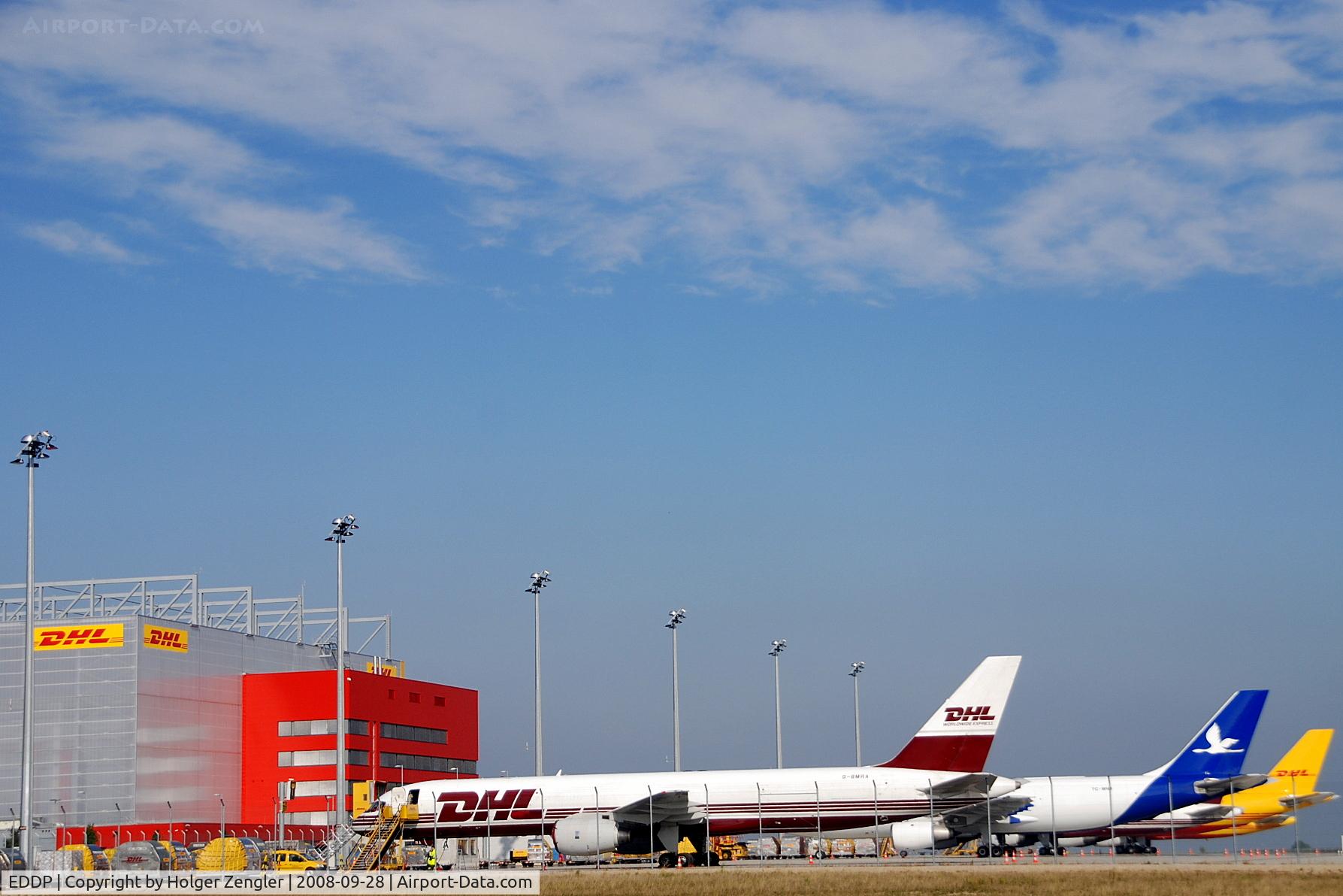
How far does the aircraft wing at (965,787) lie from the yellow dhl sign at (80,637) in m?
50.7

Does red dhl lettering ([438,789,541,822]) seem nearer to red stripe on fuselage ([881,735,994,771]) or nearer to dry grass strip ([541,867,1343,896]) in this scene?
dry grass strip ([541,867,1343,896])

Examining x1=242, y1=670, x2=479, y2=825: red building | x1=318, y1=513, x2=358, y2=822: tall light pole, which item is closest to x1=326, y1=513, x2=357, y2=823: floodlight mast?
x1=318, y1=513, x2=358, y2=822: tall light pole

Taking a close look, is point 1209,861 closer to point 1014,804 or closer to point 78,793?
point 1014,804

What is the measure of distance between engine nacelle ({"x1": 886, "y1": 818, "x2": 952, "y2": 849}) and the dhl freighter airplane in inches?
441

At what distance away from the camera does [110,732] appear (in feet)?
277

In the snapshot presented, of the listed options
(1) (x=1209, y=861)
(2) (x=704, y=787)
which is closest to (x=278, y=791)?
(2) (x=704, y=787)

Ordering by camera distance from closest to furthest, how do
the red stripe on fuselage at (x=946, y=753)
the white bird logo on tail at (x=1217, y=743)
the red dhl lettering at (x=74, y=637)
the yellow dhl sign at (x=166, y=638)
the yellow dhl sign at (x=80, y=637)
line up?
the red stripe on fuselage at (x=946, y=753) → the white bird logo on tail at (x=1217, y=743) → the yellow dhl sign at (x=80, y=637) → the red dhl lettering at (x=74, y=637) → the yellow dhl sign at (x=166, y=638)

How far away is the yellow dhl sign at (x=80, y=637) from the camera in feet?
280

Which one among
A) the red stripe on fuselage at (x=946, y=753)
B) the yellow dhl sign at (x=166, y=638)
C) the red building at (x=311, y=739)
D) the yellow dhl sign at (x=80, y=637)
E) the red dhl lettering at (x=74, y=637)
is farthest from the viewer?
the red building at (x=311, y=739)

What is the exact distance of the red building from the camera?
3600 inches

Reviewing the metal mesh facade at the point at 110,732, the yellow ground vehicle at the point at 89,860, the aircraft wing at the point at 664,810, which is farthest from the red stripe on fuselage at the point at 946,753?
the metal mesh facade at the point at 110,732

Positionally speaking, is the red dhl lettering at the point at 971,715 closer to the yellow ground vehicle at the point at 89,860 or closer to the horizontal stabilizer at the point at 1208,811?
the horizontal stabilizer at the point at 1208,811

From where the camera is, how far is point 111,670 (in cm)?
8531

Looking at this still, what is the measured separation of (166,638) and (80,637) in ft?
15.2
